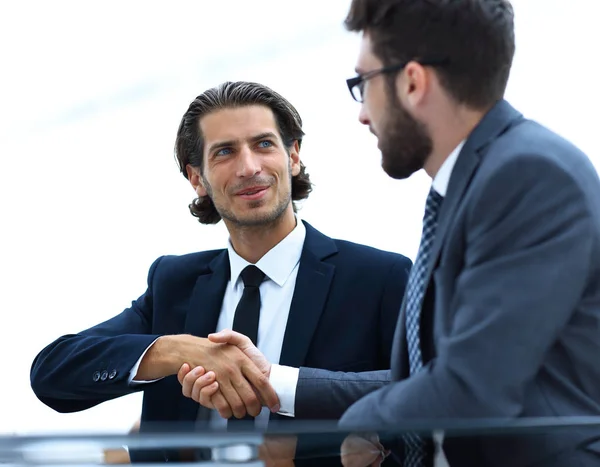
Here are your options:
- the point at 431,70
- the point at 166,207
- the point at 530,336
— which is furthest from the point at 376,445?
the point at 166,207

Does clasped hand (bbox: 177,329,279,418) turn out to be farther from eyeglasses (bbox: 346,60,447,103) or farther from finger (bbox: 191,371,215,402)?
eyeglasses (bbox: 346,60,447,103)

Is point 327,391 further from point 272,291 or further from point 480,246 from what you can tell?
point 480,246

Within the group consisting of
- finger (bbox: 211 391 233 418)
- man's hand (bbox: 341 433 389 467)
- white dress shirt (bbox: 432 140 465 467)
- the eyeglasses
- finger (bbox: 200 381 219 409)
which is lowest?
finger (bbox: 211 391 233 418)

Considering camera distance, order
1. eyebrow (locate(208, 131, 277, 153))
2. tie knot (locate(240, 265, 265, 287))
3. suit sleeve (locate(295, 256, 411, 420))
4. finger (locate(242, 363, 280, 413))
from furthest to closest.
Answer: eyebrow (locate(208, 131, 277, 153))
tie knot (locate(240, 265, 265, 287))
finger (locate(242, 363, 280, 413))
suit sleeve (locate(295, 256, 411, 420))

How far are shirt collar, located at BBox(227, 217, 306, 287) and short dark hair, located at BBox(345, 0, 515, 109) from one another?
3.48 feet

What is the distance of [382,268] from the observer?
2266mm

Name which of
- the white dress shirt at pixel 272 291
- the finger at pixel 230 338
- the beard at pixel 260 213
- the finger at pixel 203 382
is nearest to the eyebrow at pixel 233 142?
the beard at pixel 260 213

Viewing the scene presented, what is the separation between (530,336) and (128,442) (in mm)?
520

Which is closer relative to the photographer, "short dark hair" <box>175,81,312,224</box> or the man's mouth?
the man's mouth

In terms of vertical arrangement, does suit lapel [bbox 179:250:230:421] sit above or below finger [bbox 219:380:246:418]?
above

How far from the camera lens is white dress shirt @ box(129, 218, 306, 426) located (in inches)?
88.8

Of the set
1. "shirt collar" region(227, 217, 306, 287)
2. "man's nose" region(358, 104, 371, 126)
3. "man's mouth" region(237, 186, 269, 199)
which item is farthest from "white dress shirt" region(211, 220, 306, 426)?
"man's nose" region(358, 104, 371, 126)

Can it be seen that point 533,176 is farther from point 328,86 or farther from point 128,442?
point 328,86

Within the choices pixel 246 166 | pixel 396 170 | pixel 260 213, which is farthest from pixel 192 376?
pixel 396 170
